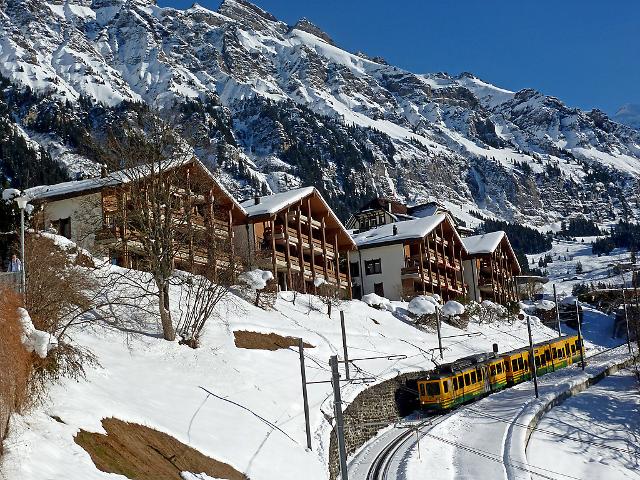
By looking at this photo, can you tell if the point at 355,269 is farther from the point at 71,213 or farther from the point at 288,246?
the point at 71,213

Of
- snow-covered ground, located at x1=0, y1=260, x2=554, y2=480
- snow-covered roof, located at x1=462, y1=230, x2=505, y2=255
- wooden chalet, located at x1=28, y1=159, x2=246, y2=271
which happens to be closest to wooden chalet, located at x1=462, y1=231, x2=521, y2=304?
snow-covered roof, located at x1=462, y1=230, x2=505, y2=255

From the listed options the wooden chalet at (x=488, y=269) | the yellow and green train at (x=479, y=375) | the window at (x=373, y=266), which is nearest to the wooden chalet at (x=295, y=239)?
the window at (x=373, y=266)

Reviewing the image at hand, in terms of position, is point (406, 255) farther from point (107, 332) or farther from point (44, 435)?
point (44, 435)

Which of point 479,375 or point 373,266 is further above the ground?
point 373,266

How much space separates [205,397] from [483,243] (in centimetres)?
7177

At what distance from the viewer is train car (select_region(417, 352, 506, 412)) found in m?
44.0

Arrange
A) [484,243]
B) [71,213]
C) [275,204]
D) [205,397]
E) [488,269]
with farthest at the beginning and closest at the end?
[488,269] → [484,243] → [275,204] → [71,213] → [205,397]

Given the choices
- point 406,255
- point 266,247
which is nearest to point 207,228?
point 266,247

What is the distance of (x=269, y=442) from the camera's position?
28.0 metres

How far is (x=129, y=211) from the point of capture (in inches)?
1436

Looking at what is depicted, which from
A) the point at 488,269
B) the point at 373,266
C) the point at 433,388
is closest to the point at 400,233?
the point at 373,266

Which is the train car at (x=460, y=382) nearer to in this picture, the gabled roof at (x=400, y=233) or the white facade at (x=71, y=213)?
the white facade at (x=71, y=213)

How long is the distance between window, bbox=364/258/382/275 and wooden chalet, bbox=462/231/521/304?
18.0 metres

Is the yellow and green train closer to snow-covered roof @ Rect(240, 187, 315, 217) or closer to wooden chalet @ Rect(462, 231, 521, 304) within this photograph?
snow-covered roof @ Rect(240, 187, 315, 217)
